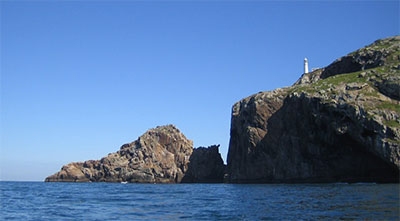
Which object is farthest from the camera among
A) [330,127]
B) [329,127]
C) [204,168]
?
[204,168]

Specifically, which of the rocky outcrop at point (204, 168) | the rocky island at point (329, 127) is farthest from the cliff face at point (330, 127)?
the rocky outcrop at point (204, 168)

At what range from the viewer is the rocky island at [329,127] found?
4222 inches

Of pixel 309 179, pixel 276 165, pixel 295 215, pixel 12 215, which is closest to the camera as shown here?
pixel 295 215

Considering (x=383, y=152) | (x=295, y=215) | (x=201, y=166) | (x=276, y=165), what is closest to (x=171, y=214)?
(x=295, y=215)

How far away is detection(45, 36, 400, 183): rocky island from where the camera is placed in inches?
4222

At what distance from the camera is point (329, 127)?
398ft

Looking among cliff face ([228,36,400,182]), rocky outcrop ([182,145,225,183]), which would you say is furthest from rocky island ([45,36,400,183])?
rocky outcrop ([182,145,225,183])

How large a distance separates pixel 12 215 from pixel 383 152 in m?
81.9

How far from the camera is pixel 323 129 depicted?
12581 cm

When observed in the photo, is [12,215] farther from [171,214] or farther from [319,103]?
[319,103]

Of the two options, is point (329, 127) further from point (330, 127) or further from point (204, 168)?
point (204, 168)

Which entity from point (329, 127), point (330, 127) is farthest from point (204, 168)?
point (330, 127)

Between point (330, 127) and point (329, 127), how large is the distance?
0.57 m

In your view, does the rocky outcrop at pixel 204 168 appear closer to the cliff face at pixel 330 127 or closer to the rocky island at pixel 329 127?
the rocky island at pixel 329 127
